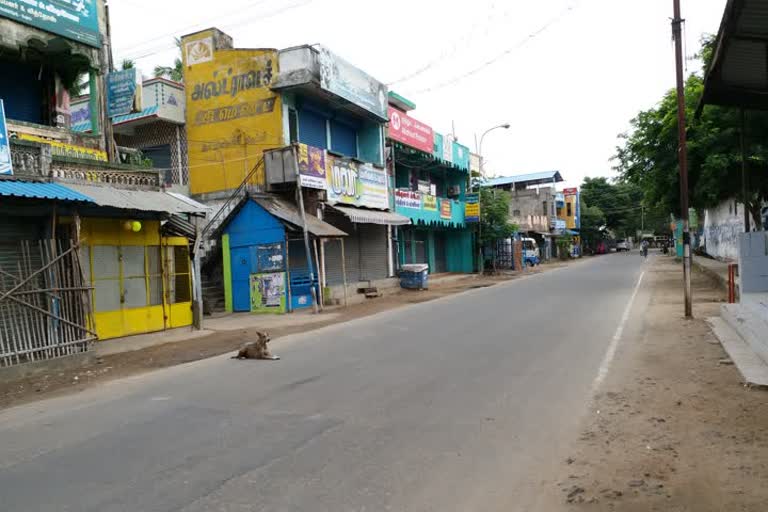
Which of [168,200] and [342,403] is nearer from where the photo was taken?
[342,403]

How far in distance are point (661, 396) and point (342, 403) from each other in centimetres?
363

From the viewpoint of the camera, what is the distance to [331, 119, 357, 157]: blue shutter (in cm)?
2368

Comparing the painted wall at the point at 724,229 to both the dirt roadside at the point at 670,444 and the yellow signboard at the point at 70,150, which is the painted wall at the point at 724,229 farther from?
the yellow signboard at the point at 70,150

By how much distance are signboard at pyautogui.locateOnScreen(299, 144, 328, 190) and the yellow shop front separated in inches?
207

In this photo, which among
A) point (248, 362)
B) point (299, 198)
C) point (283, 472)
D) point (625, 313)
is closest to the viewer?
point (283, 472)

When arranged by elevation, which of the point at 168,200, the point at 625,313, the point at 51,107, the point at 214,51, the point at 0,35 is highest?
the point at 214,51

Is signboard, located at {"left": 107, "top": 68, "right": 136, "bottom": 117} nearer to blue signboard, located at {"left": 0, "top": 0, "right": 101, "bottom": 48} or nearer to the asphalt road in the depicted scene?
blue signboard, located at {"left": 0, "top": 0, "right": 101, "bottom": 48}

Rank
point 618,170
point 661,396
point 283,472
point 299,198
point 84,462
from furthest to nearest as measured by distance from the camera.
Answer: point 618,170, point 299,198, point 661,396, point 84,462, point 283,472

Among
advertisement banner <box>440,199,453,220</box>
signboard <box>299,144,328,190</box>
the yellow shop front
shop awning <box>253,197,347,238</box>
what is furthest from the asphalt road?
advertisement banner <box>440,199,453,220</box>

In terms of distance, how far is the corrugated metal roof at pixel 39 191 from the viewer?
9.22 meters

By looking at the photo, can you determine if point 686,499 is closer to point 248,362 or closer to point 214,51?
point 248,362

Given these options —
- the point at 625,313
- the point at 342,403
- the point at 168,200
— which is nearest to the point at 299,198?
the point at 168,200

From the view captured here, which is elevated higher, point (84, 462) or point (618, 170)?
point (618, 170)

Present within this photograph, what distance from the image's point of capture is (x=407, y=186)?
103 feet
